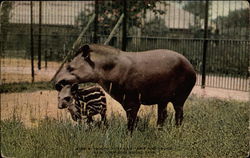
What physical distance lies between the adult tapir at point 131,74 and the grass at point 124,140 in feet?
1.31

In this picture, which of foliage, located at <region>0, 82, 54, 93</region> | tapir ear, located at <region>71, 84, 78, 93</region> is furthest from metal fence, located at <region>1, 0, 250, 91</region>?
tapir ear, located at <region>71, 84, 78, 93</region>

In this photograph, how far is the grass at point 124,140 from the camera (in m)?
5.36

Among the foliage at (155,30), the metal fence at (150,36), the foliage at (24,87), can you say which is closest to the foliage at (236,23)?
the metal fence at (150,36)

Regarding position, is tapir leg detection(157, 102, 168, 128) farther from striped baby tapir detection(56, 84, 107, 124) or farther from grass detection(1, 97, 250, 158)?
striped baby tapir detection(56, 84, 107, 124)

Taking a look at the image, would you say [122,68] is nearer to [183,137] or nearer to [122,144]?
[122,144]

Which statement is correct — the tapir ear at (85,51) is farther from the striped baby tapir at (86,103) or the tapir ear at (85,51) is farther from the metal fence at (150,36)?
the metal fence at (150,36)

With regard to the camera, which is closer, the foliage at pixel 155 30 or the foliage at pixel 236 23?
the foliage at pixel 236 23

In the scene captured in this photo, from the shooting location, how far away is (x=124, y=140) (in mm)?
5672

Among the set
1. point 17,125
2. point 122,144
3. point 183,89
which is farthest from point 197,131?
point 17,125

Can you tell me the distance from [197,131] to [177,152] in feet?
2.41

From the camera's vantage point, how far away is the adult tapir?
5.52 metres

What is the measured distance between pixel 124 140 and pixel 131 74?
956mm

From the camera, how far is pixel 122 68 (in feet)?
18.3

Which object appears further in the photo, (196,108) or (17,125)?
(196,108)
